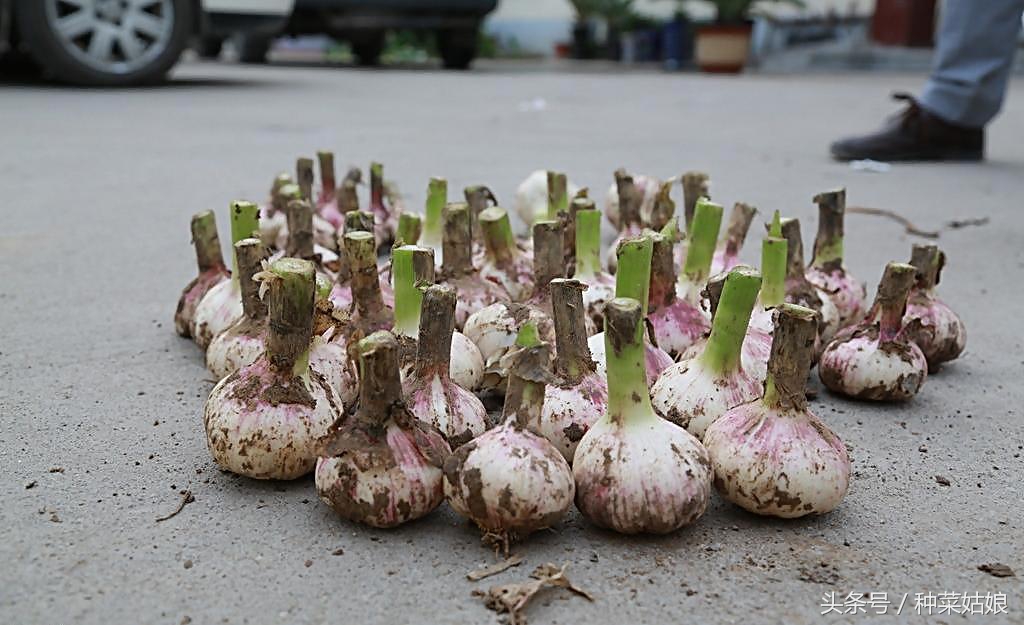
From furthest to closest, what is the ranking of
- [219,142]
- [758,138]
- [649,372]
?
[758,138], [219,142], [649,372]

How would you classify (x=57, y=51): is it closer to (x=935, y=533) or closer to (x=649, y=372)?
(x=649, y=372)

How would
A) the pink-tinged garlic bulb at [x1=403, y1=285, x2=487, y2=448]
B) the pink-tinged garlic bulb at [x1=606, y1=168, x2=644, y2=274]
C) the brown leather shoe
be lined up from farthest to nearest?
1. the brown leather shoe
2. the pink-tinged garlic bulb at [x1=606, y1=168, x2=644, y2=274]
3. the pink-tinged garlic bulb at [x1=403, y1=285, x2=487, y2=448]

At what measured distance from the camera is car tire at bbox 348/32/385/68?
46.7 feet

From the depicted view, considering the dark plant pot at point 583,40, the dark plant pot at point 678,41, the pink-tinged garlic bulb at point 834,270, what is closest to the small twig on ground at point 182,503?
the pink-tinged garlic bulb at point 834,270

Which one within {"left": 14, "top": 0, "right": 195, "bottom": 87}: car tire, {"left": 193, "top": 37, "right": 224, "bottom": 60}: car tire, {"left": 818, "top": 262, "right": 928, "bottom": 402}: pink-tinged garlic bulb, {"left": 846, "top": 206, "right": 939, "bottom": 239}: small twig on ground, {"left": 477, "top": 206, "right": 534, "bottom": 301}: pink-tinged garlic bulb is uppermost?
{"left": 14, "top": 0, "right": 195, "bottom": 87}: car tire

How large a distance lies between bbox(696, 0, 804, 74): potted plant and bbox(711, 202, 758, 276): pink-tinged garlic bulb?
12444mm

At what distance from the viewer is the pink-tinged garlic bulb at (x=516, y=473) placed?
1461 mm

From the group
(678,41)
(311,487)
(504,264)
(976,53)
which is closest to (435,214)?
(504,264)

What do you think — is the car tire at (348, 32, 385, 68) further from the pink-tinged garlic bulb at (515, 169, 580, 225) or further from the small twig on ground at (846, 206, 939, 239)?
the pink-tinged garlic bulb at (515, 169, 580, 225)

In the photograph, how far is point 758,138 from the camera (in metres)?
6.62

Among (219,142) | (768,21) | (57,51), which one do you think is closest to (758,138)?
(219,142)

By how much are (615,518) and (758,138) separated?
5501 millimetres

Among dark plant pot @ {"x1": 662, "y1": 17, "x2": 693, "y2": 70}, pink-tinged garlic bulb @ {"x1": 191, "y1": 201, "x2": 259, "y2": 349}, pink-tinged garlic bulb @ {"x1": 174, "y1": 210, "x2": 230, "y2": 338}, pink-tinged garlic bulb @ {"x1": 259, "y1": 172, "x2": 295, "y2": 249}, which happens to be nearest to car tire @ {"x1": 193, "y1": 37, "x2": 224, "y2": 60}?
dark plant pot @ {"x1": 662, "y1": 17, "x2": 693, "y2": 70}

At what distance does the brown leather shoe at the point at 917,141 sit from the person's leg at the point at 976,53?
260 mm
